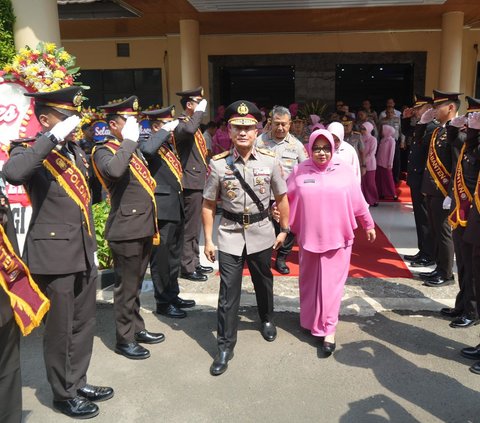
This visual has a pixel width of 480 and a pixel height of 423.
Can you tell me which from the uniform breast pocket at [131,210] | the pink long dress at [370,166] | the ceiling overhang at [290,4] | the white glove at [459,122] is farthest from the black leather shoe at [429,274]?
the ceiling overhang at [290,4]

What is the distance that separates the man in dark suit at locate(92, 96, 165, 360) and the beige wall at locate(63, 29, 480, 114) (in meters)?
9.55

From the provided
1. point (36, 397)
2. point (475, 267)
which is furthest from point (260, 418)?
point (475, 267)

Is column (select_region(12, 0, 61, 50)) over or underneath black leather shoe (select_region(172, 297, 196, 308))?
over

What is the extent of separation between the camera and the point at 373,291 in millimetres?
4980

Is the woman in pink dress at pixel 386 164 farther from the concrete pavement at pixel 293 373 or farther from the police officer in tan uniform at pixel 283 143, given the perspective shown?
the concrete pavement at pixel 293 373

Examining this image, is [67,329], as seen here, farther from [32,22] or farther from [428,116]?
[428,116]

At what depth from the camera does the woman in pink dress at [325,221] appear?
3.78 m

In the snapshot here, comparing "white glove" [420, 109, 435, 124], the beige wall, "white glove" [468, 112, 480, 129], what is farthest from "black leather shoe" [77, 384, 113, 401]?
the beige wall

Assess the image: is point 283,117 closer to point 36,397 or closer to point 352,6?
point 36,397

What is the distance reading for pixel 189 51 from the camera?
10883 millimetres

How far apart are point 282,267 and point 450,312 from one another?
1888 millimetres

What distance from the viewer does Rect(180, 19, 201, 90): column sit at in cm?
1070

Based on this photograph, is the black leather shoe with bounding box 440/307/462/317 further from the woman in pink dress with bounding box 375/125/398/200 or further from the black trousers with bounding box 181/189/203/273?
the woman in pink dress with bounding box 375/125/398/200

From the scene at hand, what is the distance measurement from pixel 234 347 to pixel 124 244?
117 cm
